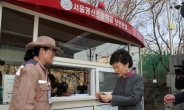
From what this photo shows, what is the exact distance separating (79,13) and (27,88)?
1.59 metres

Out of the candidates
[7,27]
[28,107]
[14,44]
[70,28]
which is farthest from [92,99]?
[28,107]

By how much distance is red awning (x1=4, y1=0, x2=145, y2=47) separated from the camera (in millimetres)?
2703

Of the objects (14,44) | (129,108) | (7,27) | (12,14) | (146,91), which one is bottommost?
(146,91)

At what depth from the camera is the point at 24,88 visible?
1.69 meters

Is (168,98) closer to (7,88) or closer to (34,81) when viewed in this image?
(34,81)

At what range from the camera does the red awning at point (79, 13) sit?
2.70 m

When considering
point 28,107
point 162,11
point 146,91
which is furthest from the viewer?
point 162,11

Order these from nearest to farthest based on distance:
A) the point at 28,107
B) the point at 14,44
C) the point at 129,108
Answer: the point at 28,107 → the point at 129,108 → the point at 14,44

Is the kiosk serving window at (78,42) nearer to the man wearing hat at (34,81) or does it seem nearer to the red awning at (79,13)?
the red awning at (79,13)

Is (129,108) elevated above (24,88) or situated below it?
below

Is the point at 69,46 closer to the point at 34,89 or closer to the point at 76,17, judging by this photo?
the point at 76,17

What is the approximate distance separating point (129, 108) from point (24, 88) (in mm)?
1014

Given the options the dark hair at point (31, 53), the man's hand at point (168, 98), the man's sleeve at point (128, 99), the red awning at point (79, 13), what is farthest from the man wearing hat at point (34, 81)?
the man's hand at point (168, 98)

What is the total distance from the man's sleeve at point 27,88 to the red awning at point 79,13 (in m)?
1.07
